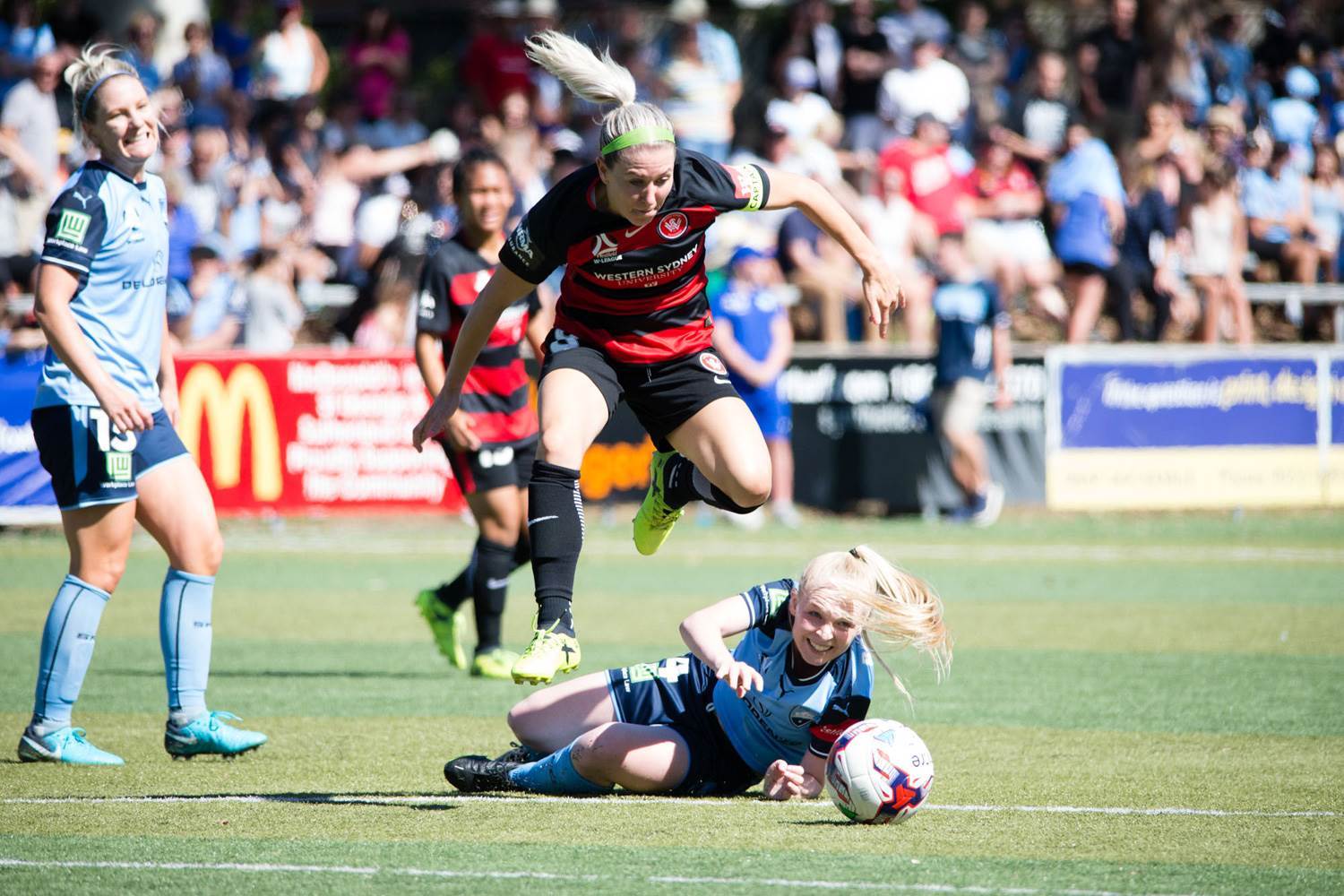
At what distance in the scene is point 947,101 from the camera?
19.3 metres

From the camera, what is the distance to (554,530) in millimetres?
5801

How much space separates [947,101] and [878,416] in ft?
15.3

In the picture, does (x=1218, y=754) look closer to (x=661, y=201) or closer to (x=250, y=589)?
(x=661, y=201)

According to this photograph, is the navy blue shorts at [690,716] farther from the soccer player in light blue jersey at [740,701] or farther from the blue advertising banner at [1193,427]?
the blue advertising banner at [1193,427]

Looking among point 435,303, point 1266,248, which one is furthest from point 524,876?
point 1266,248

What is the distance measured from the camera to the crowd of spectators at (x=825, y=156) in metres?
17.0

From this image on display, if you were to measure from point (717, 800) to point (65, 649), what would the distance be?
101 inches

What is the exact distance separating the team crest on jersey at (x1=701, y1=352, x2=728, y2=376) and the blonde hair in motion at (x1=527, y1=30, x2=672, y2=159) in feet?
3.01

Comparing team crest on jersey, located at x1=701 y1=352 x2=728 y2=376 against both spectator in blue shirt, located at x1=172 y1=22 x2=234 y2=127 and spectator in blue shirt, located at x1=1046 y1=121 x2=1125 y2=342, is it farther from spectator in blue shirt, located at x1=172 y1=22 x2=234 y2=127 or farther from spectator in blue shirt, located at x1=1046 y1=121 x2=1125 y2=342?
spectator in blue shirt, located at x1=172 y1=22 x2=234 y2=127

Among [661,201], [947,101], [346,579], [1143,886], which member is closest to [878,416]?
[947,101]

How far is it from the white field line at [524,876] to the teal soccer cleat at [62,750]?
5.31 feet

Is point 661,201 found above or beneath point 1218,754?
above

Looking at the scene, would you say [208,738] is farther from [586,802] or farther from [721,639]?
[721,639]

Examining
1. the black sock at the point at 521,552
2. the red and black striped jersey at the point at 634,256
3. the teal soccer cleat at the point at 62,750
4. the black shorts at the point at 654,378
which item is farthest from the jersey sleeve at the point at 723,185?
the black sock at the point at 521,552
